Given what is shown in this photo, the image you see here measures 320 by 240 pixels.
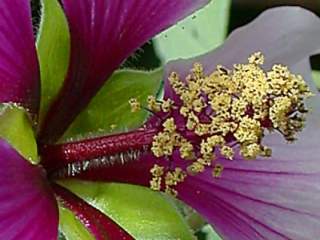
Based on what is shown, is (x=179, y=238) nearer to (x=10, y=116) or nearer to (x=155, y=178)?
(x=155, y=178)

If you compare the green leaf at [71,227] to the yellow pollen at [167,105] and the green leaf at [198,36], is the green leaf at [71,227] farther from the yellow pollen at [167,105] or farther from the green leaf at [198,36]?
the green leaf at [198,36]

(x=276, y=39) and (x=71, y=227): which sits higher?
(x=276, y=39)

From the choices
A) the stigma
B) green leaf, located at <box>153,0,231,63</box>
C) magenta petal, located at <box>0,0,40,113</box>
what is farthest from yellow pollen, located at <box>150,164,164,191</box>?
green leaf, located at <box>153,0,231,63</box>

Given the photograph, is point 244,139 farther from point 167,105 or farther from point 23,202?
point 23,202

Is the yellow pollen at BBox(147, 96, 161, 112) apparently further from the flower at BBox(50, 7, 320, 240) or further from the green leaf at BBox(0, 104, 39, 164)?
the green leaf at BBox(0, 104, 39, 164)

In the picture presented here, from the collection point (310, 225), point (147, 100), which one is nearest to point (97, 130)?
point (147, 100)

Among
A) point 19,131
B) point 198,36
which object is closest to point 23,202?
point 19,131
